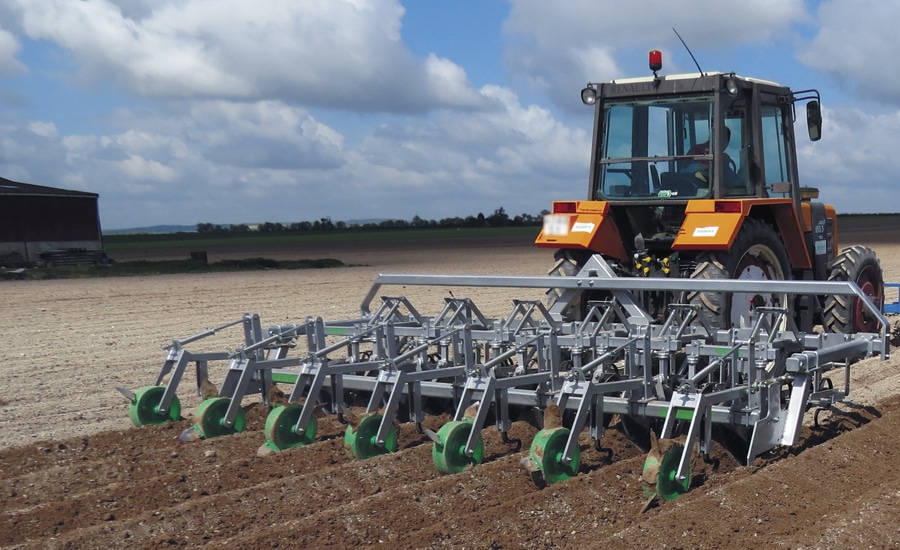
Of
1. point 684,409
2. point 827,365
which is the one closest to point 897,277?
point 827,365

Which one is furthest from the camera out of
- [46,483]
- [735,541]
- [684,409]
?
[46,483]

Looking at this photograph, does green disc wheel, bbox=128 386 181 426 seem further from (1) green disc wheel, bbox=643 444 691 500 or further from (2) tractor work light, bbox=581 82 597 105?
(2) tractor work light, bbox=581 82 597 105

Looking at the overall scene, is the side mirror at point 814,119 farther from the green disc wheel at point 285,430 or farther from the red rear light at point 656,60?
the green disc wheel at point 285,430

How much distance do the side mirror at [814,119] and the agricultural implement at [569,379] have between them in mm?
2590

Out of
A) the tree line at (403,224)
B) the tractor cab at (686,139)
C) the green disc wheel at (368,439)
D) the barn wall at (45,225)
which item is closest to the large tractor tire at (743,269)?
the tractor cab at (686,139)

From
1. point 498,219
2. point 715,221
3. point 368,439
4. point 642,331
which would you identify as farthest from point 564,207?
point 498,219

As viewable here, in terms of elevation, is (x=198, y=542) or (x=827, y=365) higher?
(x=827, y=365)

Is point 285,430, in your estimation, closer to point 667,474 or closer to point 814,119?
point 667,474

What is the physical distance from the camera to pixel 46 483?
17.7 feet

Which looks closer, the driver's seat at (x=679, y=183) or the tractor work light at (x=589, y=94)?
the driver's seat at (x=679, y=183)

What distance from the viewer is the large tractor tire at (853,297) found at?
815 centimetres

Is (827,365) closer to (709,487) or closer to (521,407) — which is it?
(709,487)

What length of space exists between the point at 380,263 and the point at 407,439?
22010 mm

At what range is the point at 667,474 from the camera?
4828 millimetres
